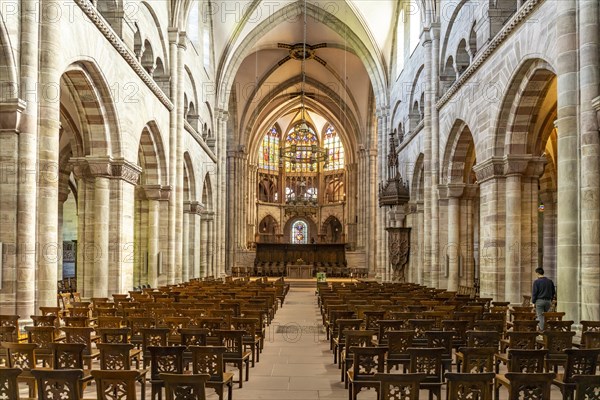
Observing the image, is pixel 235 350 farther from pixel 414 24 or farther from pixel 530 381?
pixel 414 24

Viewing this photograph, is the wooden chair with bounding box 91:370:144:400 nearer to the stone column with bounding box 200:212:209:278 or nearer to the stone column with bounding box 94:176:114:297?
the stone column with bounding box 94:176:114:297

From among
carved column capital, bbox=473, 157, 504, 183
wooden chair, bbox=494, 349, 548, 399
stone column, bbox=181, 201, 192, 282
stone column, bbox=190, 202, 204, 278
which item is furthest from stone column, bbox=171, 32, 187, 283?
→ wooden chair, bbox=494, 349, 548, 399

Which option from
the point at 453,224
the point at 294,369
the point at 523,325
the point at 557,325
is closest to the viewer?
the point at 523,325

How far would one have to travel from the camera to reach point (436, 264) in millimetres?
25906

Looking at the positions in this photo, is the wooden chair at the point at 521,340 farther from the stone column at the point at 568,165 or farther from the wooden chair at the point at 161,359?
the wooden chair at the point at 161,359

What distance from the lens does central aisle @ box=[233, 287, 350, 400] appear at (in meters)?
8.75

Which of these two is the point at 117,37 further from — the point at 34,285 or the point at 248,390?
the point at 248,390

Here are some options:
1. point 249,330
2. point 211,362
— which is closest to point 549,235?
point 249,330

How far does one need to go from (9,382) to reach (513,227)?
51.4ft

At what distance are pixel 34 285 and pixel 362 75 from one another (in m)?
39.1

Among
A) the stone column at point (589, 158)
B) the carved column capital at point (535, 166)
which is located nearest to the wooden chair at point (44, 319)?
the stone column at point (589, 158)

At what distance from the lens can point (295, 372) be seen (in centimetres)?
1036

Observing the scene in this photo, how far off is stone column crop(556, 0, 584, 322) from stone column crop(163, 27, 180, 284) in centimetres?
1708

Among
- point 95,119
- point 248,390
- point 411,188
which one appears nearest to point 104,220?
point 95,119
